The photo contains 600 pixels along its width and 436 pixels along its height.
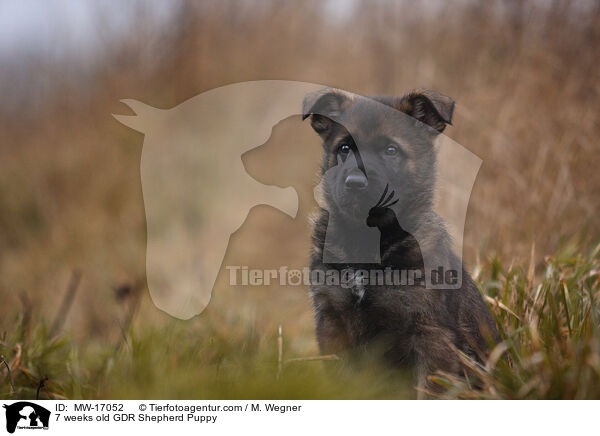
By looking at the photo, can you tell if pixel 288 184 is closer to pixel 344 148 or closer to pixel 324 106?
pixel 324 106

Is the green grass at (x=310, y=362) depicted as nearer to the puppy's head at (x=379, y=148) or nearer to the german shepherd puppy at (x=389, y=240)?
the german shepherd puppy at (x=389, y=240)

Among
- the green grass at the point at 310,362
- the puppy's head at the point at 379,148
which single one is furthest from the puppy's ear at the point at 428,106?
the green grass at the point at 310,362

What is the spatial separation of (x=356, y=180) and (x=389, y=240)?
451mm

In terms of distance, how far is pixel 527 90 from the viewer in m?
5.77

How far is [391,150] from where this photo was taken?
355cm

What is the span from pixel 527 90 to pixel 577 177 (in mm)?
1129

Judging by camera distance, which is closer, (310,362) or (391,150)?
(310,362)

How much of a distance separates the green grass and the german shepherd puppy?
17 cm
